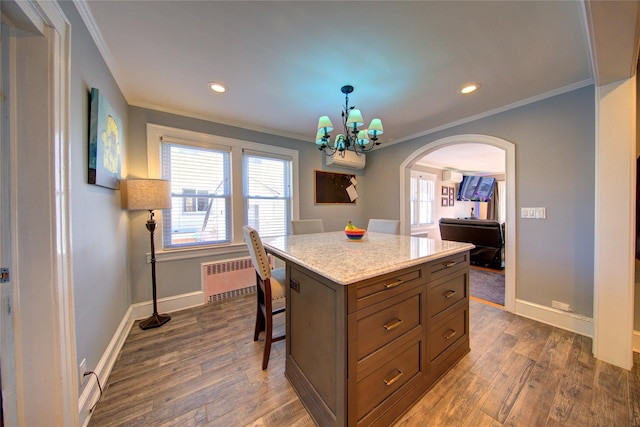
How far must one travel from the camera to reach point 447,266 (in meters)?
1.55

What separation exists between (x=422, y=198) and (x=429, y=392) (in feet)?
16.8

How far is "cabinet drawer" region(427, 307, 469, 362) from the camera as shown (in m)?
1.46

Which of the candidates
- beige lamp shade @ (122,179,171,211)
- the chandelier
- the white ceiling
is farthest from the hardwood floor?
the white ceiling

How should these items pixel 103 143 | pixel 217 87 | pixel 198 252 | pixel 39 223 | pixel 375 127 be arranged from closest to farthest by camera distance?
1. pixel 39 223
2. pixel 103 143
3. pixel 375 127
4. pixel 217 87
5. pixel 198 252

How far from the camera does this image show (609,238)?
1664mm

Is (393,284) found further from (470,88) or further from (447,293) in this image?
(470,88)

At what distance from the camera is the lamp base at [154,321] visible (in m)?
2.18

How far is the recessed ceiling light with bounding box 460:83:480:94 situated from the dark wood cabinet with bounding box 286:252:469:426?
68.3 inches

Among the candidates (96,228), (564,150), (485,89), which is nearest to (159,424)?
(96,228)

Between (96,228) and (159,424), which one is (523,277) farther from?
(96,228)

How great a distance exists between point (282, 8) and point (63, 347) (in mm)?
2120

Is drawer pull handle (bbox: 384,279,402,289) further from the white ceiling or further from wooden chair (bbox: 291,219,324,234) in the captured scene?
wooden chair (bbox: 291,219,324,234)

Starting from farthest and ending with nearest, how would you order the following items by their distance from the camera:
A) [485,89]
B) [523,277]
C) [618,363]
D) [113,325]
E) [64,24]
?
[523,277] → [485,89] → [113,325] → [618,363] → [64,24]

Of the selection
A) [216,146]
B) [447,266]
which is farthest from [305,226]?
[447,266]
